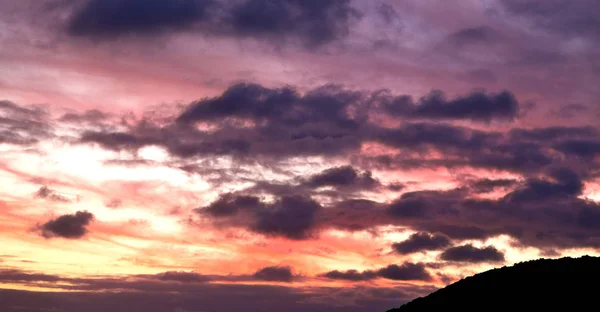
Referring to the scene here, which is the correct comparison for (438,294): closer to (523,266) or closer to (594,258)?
(523,266)

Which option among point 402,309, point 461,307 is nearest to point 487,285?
point 461,307

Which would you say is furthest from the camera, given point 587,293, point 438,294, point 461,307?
point 438,294

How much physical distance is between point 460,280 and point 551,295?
69.0ft

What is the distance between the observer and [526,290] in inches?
4318

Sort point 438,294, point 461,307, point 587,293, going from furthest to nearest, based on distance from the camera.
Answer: point 438,294 < point 461,307 < point 587,293

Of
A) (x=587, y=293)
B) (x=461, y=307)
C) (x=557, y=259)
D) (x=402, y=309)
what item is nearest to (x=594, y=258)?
(x=557, y=259)

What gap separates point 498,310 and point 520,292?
572 centimetres

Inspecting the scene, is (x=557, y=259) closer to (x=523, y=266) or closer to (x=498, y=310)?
(x=523, y=266)

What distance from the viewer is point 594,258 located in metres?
117

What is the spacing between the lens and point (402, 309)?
124 metres

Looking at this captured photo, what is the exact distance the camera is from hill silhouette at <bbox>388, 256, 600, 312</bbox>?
341ft

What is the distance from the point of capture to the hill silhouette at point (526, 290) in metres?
104

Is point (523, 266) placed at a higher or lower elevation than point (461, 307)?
higher

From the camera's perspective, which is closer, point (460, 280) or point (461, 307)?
point (461, 307)
